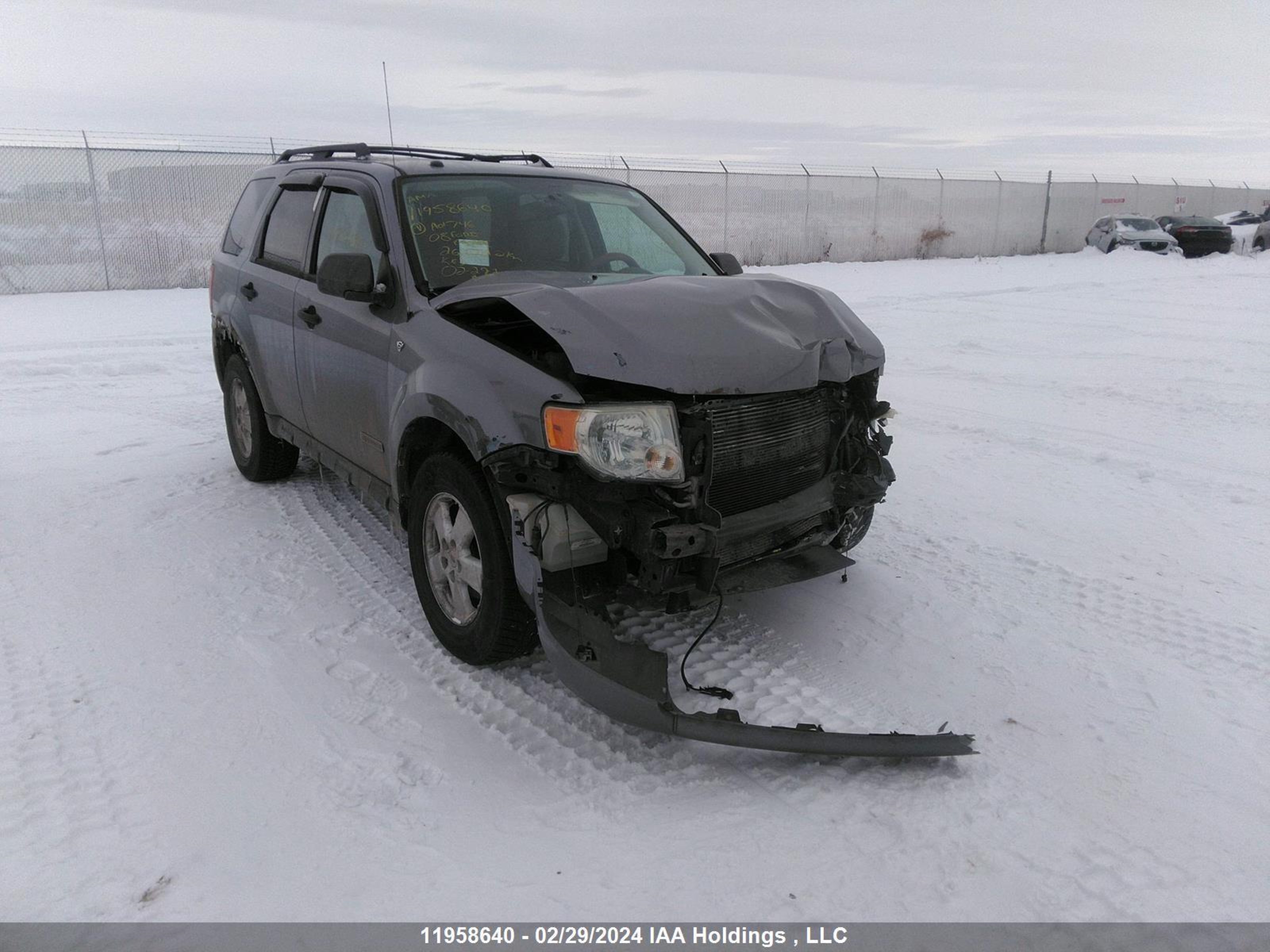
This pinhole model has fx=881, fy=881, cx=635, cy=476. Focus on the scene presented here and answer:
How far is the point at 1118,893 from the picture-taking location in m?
2.41

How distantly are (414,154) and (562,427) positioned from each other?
2753 millimetres

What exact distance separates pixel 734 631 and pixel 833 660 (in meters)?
0.45

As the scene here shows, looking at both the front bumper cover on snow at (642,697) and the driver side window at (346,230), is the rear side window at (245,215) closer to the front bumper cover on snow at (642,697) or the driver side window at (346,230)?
the driver side window at (346,230)

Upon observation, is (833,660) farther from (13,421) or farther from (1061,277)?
(1061,277)

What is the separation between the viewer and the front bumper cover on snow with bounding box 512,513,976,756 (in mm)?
2859

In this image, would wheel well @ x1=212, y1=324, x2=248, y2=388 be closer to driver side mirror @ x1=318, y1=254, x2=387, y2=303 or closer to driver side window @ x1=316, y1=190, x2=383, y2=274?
driver side window @ x1=316, y1=190, x2=383, y2=274

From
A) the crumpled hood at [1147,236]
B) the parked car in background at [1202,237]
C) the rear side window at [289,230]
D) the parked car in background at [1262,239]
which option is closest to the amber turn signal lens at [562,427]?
the rear side window at [289,230]

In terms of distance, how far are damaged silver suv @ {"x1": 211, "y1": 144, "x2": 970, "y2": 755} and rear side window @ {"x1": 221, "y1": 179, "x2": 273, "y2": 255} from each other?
110cm

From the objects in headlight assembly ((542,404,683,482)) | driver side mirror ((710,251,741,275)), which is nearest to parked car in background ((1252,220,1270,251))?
driver side mirror ((710,251,741,275))

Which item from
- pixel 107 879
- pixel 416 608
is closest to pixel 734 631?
pixel 416 608

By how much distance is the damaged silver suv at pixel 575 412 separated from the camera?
3018mm

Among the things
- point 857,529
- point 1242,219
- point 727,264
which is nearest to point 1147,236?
point 1242,219
